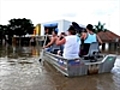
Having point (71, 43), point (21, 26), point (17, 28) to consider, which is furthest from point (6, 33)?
point (71, 43)

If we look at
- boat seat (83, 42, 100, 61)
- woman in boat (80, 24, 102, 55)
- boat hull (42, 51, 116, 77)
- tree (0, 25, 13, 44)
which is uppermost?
tree (0, 25, 13, 44)

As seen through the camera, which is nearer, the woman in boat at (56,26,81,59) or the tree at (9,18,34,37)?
the woman in boat at (56,26,81,59)

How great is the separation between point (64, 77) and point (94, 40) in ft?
6.14

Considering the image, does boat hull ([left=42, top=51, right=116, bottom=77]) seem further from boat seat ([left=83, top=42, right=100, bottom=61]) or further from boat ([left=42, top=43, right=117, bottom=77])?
boat seat ([left=83, top=42, right=100, bottom=61])

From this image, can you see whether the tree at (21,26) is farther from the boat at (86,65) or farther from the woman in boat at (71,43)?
the woman in boat at (71,43)

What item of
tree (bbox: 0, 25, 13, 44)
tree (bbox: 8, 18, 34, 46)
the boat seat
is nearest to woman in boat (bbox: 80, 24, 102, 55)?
the boat seat

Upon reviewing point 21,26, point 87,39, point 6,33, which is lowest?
point 87,39

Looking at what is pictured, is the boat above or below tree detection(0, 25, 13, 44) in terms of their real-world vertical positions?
below

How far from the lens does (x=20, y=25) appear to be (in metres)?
51.2

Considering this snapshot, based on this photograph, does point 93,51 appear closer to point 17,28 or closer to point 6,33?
point 17,28

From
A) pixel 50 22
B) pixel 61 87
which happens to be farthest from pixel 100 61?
pixel 50 22

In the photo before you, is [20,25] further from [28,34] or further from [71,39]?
[71,39]

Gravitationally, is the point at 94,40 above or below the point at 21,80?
above

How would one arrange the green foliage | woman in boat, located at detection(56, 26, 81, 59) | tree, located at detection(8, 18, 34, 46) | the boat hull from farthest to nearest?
the green foliage
tree, located at detection(8, 18, 34, 46)
woman in boat, located at detection(56, 26, 81, 59)
the boat hull
